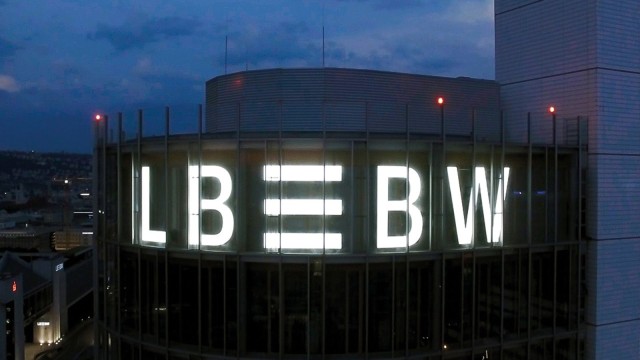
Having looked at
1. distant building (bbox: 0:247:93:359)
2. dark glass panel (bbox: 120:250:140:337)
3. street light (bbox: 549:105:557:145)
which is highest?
street light (bbox: 549:105:557:145)

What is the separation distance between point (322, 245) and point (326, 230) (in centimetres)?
37

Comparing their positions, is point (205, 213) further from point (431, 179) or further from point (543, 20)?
point (543, 20)

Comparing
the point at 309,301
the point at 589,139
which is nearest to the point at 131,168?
the point at 309,301

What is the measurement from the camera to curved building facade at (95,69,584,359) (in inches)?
553

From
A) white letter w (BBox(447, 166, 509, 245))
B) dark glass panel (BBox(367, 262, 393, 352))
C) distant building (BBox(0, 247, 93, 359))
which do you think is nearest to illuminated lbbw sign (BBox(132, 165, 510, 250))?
white letter w (BBox(447, 166, 509, 245))

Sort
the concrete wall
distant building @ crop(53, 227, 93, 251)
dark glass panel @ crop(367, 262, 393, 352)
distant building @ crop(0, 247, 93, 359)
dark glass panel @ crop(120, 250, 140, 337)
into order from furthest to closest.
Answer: distant building @ crop(53, 227, 93, 251)
distant building @ crop(0, 247, 93, 359)
the concrete wall
dark glass panel @ crop(120, 250, 140, 337)
dark glass panel @ crop(367, 262, 393, 352)

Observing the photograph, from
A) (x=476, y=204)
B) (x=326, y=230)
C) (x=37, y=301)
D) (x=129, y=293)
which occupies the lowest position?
(x=37, y=301)

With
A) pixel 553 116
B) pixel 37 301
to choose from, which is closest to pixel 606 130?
pixel 553 116

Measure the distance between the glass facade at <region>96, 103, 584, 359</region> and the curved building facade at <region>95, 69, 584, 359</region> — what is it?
0.04 metres

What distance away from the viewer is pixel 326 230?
14000 mm

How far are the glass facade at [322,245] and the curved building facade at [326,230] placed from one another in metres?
0.04

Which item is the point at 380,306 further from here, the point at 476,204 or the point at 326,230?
the point at 476,204

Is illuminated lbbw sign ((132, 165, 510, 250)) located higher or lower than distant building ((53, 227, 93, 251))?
higher

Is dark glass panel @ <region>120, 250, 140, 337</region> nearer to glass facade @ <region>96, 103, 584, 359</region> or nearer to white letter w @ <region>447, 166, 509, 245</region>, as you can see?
glass facade @ <region>96, 103, 584, 359</region>
